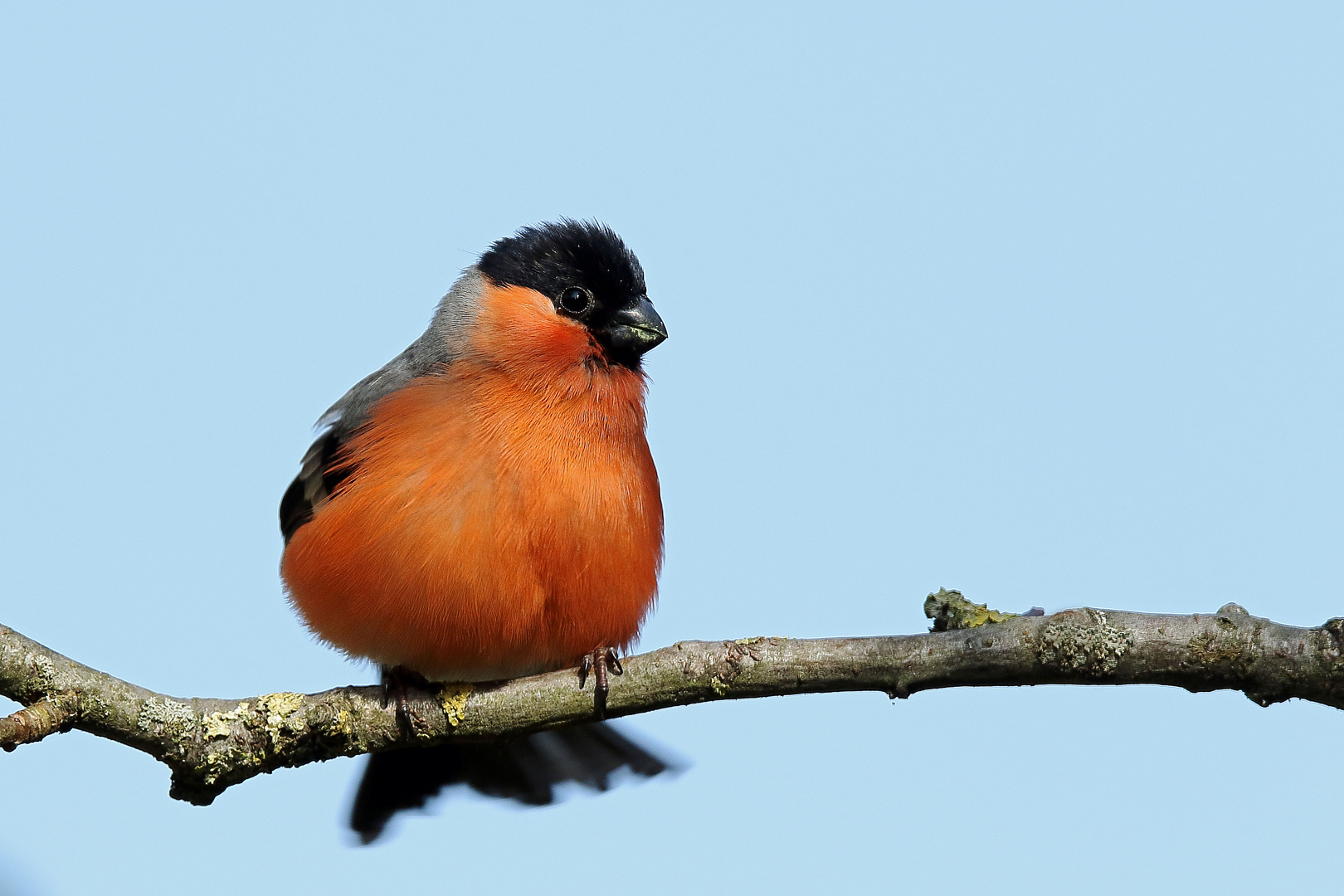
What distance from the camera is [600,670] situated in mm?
5762

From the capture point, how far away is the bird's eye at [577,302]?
289 inches

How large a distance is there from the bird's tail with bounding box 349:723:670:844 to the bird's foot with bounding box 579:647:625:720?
1.14 metres

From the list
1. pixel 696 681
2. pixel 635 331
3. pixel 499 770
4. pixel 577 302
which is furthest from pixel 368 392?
pixel 696 681

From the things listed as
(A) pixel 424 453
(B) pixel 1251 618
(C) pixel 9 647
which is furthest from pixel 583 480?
(B) pixel 1251 618

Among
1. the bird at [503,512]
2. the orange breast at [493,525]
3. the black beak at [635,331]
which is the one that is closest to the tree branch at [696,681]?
the bird at [503,512]

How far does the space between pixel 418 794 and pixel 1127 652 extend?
4639 millimetres

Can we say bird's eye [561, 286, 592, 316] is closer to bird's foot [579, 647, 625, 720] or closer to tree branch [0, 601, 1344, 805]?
bird's foot [579, 647, 625, 720]

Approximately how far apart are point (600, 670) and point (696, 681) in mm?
715

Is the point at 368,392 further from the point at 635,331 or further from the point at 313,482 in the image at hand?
the point at 635,331

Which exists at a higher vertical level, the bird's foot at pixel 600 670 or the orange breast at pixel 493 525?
the orange breast at pixel 493 525

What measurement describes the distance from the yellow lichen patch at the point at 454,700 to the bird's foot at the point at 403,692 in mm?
140

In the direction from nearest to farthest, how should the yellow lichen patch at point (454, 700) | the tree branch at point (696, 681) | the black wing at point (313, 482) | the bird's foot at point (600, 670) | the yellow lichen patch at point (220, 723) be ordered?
the tree branch at point (696, 681), the bird's foot at point (600, 670), the yellow lichen patch at point (220, 723), the yellow lichen patch at point (454, 700), the black wing at point (313, 482)

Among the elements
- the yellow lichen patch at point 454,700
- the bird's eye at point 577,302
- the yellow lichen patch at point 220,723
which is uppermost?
the bird's eye at point 577,302

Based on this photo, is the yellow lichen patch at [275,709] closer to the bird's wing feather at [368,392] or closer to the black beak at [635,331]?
the bird's wing feather at [368,392]
